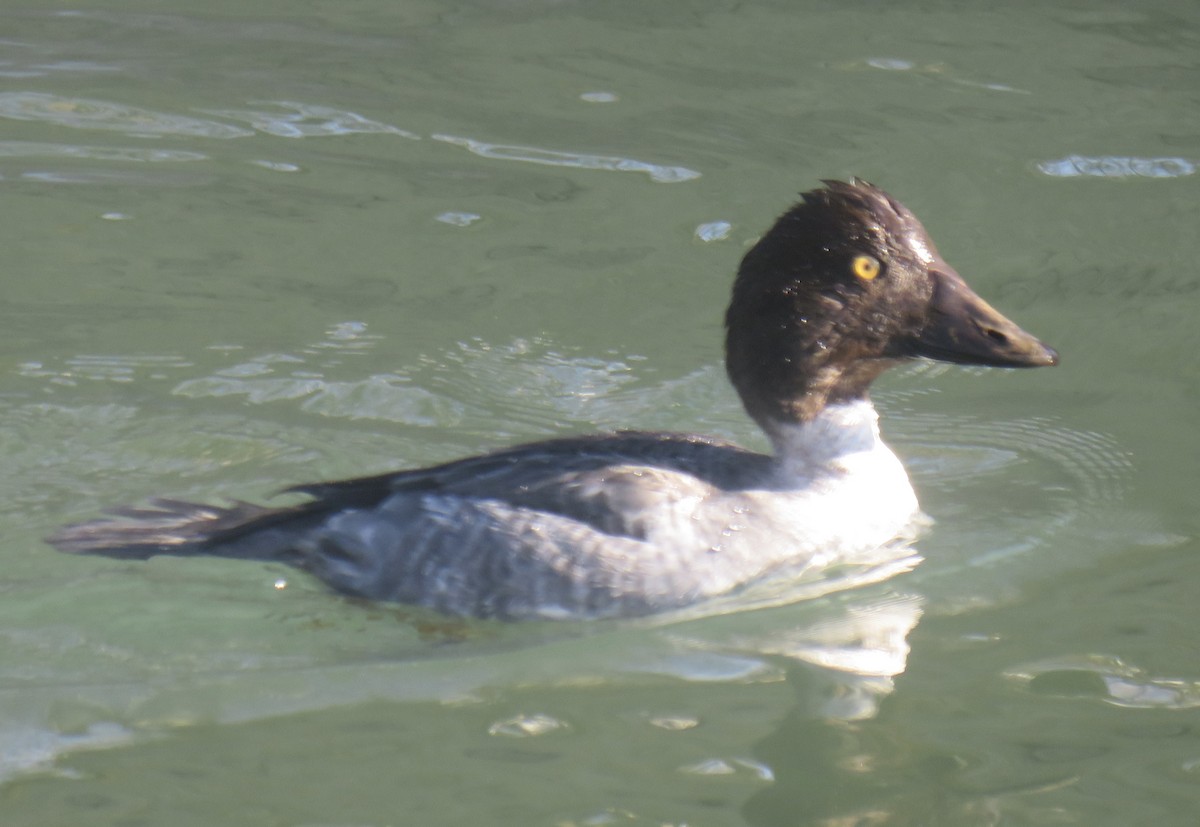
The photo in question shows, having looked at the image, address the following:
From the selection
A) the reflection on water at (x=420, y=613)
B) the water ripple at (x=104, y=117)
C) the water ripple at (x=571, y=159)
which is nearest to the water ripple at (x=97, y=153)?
the water ripple at (x=104, y=117)

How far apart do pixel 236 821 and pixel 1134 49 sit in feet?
30.2

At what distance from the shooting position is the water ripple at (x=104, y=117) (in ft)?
34.1

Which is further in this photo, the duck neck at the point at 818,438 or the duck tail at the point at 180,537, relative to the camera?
the duck neck at the point at 818,438

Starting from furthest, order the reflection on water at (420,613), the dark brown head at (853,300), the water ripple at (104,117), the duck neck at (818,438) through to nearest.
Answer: the water ripple at (104,117), the duck neck at (818,438), the dark brown head at (853,300), the reflection on water at (420,613)

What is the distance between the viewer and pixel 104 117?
34.4 feet

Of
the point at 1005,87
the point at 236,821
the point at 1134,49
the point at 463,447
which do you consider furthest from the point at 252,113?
the point at 236,821

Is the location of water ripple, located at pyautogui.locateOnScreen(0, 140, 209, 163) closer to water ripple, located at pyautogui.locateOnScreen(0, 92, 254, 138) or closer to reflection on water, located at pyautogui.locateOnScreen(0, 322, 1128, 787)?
water ripple, located at pyautogui.locateOnScreen(0, 92, 254, 138)

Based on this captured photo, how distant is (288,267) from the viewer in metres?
9.28

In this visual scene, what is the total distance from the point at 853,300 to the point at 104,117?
614 centimetres

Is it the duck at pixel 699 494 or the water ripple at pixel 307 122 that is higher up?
the water ripple at pixel 307 122

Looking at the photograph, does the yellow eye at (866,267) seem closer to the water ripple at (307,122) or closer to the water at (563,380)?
the water at (563,380)

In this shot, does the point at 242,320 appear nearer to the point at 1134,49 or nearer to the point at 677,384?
the point at 677,384

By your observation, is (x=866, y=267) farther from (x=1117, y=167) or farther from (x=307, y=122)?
(x=307, y=122)

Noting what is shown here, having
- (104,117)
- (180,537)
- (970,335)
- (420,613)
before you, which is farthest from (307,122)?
(970,335)
